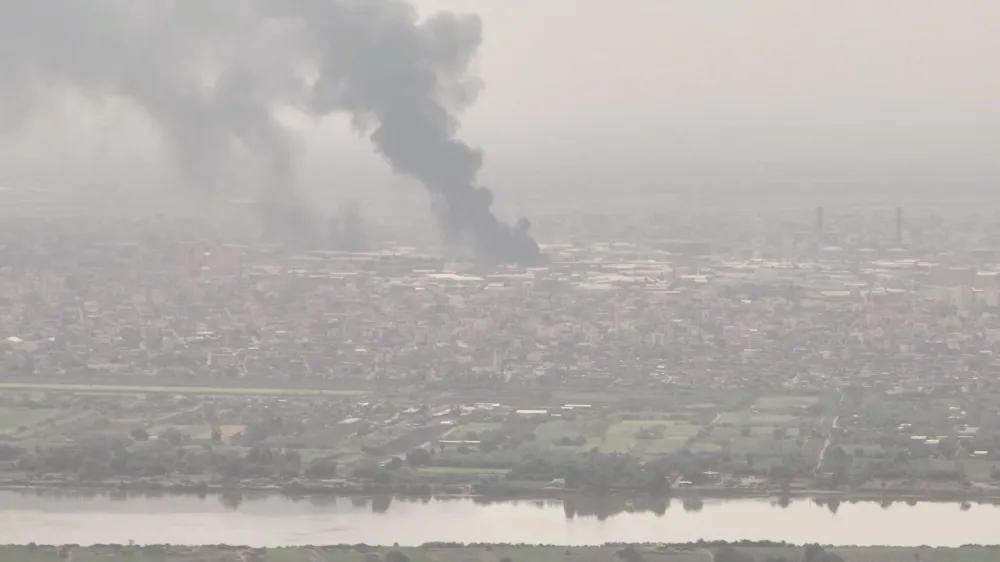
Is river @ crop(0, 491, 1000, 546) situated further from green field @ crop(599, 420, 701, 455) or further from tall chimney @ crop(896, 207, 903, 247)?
tall chimney @ crop(896, 207, 903, 247)

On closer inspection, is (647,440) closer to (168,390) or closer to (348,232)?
(168,390)

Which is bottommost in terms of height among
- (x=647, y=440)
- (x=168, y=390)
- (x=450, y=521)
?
(x=450, y=521)

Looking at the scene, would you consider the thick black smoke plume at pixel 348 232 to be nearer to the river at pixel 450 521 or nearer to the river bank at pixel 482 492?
the river bank at pixel 482 492

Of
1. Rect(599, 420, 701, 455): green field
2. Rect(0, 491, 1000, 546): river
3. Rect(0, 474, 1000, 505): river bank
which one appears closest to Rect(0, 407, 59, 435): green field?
Rect(0, 474, 1000, 505): river bank

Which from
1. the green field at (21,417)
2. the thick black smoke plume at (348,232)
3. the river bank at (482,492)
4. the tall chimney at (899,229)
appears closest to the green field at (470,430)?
the river bank at (482,492)

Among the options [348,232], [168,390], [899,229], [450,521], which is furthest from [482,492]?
[899,229]

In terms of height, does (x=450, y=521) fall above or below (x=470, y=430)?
below
